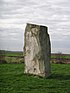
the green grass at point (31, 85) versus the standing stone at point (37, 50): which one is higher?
the standing stone at point (37, 50)

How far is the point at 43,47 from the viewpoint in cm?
1295

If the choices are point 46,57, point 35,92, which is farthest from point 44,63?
point 35,92

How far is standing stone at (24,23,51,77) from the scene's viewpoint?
12812 millimetres

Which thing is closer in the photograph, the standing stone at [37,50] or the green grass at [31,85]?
the green grass at [31,85]

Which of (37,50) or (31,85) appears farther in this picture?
(37,50)

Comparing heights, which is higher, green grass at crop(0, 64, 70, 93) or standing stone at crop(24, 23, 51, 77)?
standing stone at crop(24, 23, 51, 77)

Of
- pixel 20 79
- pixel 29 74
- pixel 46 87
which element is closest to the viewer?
pixel 46 87

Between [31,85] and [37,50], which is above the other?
[37,50]

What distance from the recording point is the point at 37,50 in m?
12.9

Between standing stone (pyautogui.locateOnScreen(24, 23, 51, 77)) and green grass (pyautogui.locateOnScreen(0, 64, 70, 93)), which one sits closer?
green grass (pyautogui.locateOnScreen(0, 64, 70, 93))

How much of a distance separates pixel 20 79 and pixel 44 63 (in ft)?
4.79

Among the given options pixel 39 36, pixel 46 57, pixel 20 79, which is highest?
pixel 39 36

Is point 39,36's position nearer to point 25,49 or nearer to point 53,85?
point 25,49

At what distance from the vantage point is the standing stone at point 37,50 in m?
12.8
